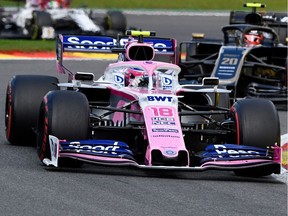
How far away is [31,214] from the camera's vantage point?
799 centimetres

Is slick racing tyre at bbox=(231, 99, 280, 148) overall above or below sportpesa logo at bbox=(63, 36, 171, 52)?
below

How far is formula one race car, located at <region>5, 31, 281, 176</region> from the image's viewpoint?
9.98 meters

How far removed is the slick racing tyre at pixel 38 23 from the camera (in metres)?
26.0

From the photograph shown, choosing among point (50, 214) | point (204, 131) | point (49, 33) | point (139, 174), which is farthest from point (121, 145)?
point (49, 33)

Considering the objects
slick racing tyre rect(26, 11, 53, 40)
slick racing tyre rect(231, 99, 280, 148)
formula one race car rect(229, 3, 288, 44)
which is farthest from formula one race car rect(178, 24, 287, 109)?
slick racing tyre rect(26, 11, 53, 40)

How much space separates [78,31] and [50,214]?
61.3 ft

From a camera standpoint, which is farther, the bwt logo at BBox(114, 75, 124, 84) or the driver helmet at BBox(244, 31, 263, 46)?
the driver helmet at BBox(244, 31, 263, 46)

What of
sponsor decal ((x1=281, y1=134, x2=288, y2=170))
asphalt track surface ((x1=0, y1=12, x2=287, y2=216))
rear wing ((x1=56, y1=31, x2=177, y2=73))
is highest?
rear wing ((x1=56, y1=31, x2=177, y2=73))

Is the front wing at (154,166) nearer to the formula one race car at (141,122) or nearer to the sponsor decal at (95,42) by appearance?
the formula one race car at (141,122)

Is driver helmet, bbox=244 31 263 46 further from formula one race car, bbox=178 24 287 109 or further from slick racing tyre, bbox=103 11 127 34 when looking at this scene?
slick racing tyre, bbox=103 11 127 34

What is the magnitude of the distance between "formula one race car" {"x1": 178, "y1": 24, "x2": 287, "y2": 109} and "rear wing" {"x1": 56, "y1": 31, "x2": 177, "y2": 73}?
377 cm

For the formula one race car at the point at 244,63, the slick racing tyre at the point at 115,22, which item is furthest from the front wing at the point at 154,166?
the slick racing tyre at the point at 115,22

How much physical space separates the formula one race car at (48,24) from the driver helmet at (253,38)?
7936mm

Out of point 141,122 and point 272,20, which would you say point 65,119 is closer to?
point 141,122
